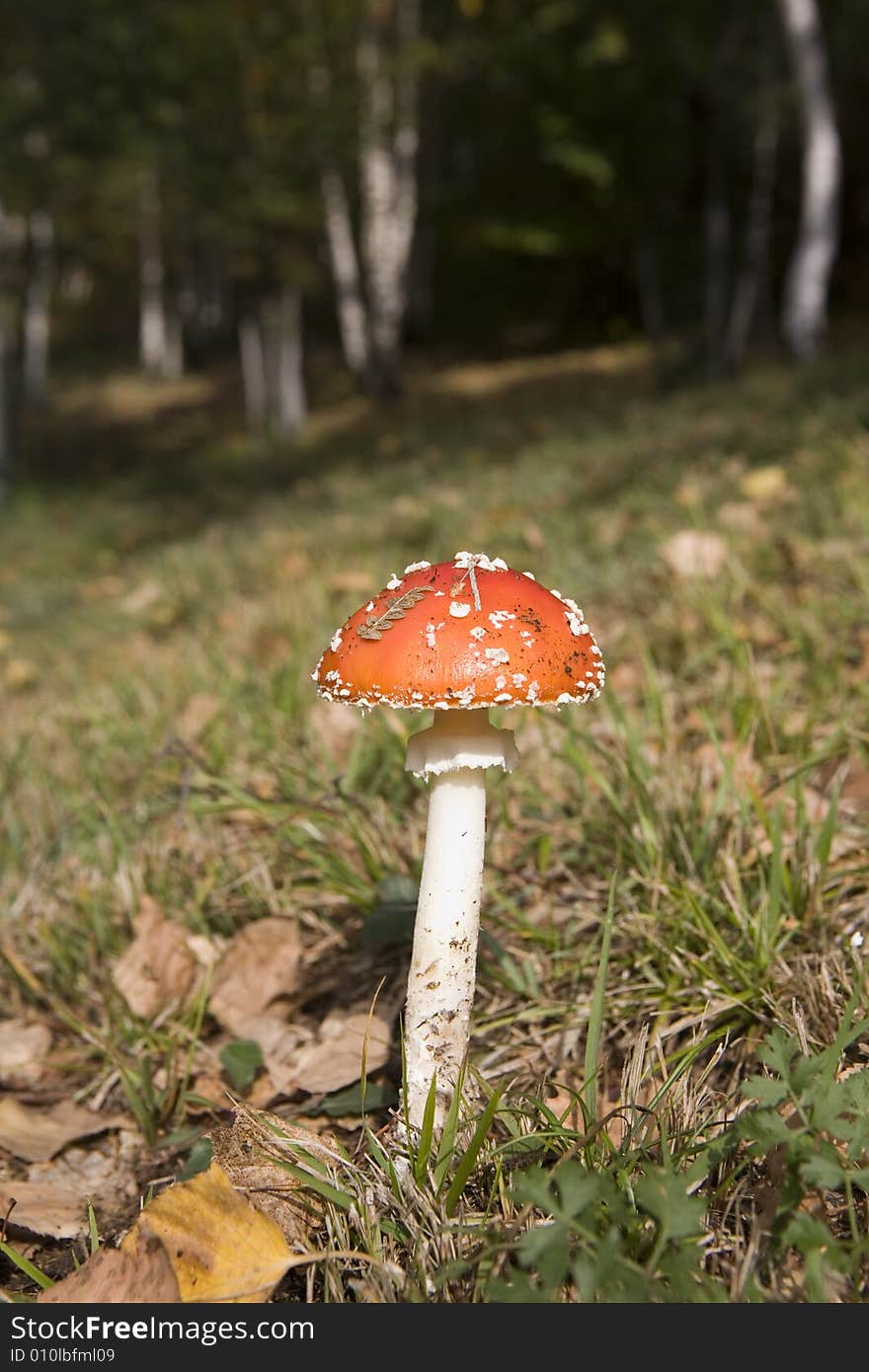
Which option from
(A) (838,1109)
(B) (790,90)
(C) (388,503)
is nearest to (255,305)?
(B) (790,90)

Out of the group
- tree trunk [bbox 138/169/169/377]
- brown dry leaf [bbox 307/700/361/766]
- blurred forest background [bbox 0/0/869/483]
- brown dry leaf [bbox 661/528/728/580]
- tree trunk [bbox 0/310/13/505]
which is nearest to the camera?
brown dry leaf [bbox 307/700/361/766]

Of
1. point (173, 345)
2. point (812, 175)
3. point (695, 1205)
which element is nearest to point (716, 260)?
point (812, 175)

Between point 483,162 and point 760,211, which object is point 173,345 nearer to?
point 483,162

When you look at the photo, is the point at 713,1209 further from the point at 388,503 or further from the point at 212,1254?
the point at 388,503

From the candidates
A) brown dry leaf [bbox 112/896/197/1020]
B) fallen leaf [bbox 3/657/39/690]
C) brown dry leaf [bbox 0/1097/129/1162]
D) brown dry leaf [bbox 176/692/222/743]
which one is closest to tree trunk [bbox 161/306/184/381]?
fallen leaf [bbox 3/657/39/690]

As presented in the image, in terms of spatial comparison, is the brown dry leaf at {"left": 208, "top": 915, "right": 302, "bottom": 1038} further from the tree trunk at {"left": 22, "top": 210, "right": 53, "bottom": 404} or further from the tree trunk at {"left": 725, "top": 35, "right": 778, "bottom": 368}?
the tree trunk at {"left": 22, "top": 210, "right": 53, "bottom": 404}

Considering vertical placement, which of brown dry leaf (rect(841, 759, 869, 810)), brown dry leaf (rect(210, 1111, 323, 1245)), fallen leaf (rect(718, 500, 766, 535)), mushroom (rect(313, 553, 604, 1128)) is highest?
mushroom (rect(313, 553, 604, 1128))

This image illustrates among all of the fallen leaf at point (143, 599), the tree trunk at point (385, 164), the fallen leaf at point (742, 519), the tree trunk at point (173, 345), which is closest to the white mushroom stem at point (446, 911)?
the fallen leaf at point (742, 519)
